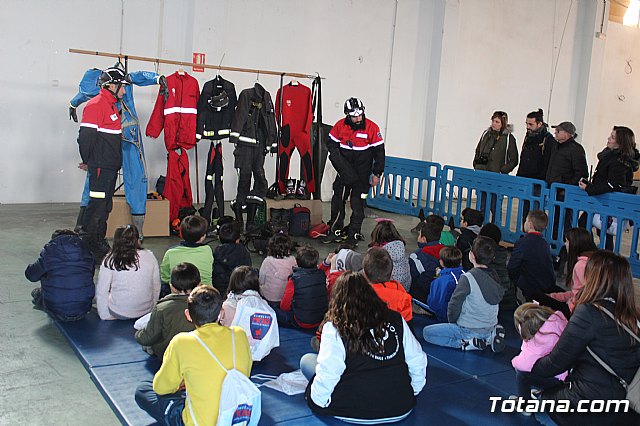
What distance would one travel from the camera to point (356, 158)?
8.42m

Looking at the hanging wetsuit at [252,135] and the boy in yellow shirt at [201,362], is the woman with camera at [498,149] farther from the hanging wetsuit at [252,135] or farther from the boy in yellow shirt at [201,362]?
the boy in yellow shirt at [201,362]

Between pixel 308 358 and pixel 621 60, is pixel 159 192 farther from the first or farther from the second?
pixel 621 60

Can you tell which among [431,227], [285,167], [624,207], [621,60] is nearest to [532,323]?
[431,227]

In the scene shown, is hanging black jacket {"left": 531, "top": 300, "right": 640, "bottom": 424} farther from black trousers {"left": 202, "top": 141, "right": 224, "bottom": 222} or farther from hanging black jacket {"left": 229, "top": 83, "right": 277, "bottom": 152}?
black trousers {"left": 202, "top": 141, "right": 224, "bottom": 222}

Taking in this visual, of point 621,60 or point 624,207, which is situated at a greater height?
point 621,60

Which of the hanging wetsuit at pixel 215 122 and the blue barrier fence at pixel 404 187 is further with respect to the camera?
the blue barrier fence at pixel 404 187

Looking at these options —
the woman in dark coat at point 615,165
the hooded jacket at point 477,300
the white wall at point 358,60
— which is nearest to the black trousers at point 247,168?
→ the white wall at point 358,60

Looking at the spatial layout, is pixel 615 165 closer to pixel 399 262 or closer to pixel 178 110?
pixel 399 262

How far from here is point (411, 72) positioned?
12.7 m

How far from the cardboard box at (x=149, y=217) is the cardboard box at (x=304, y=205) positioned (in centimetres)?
128

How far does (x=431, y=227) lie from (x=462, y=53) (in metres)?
7.51

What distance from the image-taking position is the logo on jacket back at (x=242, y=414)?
3174 mm

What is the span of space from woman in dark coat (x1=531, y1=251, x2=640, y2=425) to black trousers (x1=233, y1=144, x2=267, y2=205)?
538 cm

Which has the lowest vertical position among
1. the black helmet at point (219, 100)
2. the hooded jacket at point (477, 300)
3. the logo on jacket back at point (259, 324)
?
the logo on jacket back at point (259, 324)
